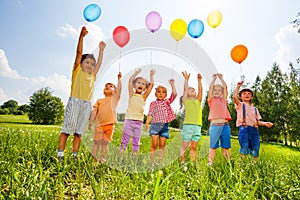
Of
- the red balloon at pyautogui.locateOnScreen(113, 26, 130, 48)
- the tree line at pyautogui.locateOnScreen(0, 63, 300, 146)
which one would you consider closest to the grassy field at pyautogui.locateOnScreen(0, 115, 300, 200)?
the red balloon at pyautogui.locateOnScreen(113, 26, 130, 48)

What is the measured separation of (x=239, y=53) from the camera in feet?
16.5

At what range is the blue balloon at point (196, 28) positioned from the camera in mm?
4785

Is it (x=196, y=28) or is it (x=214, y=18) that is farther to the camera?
(x=214, y=18)

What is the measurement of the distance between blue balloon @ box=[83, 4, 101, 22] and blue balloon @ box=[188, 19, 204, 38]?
1.70 metres

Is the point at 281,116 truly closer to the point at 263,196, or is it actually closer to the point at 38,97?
the point at 263,196

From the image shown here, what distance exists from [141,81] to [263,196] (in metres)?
2.81

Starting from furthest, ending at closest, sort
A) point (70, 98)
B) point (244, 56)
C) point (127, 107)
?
point (244, 56), point (127, 107), point (70, 98)

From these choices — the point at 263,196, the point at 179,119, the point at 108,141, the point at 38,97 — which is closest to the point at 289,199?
the point at 263,196

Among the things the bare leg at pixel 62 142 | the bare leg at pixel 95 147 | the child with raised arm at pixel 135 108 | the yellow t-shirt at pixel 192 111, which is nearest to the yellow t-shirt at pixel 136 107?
the child with raised arm at pixel 135 108

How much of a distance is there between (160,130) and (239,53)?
213 centimetres

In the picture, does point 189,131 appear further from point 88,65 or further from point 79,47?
point 79,47

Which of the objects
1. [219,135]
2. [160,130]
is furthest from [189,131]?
[219,135]

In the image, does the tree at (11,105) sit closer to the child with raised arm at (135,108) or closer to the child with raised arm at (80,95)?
the child with raised arm at (135,108)

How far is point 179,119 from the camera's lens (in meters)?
4.54
